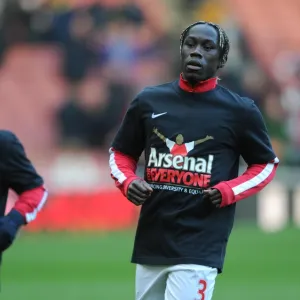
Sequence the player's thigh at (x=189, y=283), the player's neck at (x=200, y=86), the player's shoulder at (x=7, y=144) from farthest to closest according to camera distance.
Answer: the player's shoulder at (x=7, y=144) → the player's neck at (x=200, y=86) → the player's thigh at (x=189, y=283)

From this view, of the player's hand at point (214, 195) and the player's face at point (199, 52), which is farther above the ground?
the player's face at point (199, 52)

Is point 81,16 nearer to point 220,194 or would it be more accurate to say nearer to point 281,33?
point 281,33

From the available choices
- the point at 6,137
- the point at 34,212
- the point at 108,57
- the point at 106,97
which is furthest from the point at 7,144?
the point at 108,57

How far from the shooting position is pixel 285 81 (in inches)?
837

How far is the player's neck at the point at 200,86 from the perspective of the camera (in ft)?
21.0

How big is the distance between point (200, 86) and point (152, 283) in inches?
44.8

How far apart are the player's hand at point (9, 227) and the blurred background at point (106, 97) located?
8.14 m

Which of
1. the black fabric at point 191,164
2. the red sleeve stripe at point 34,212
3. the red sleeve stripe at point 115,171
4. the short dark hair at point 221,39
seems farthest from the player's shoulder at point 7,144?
the short dark hair at point 221,39

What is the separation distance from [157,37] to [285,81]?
2.54m

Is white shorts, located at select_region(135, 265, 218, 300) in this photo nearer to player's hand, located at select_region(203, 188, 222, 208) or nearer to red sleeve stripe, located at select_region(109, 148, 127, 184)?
player's hand, located at select_region(203, 188, 222, 208)

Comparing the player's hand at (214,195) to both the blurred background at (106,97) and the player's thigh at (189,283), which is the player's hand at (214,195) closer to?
the player's thigh at (189,283)

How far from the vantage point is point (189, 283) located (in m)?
6.14

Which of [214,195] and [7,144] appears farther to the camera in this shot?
[7,144]

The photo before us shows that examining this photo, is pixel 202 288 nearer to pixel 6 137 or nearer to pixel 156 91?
pixel 156 91
